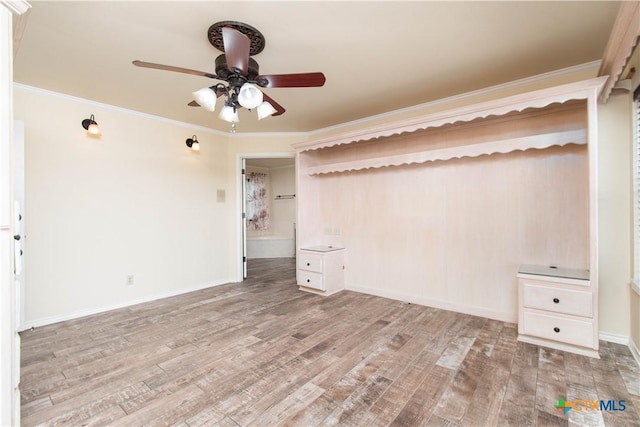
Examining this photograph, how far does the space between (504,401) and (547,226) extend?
5.95 ft

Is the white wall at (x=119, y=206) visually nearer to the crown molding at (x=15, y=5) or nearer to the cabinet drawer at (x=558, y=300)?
the crown molding at (x=15, y=5)

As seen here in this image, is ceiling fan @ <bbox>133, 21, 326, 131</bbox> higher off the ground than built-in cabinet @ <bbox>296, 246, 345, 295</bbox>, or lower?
higher

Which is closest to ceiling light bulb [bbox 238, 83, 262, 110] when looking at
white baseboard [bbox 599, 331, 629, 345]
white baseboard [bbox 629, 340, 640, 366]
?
white baseboard [bbox 629, 340, 640, 366]

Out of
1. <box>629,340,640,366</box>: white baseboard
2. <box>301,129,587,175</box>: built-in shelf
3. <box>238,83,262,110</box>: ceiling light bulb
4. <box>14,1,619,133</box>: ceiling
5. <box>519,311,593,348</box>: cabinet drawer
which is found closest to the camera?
<box>14,1,619,133</box>: ceiling

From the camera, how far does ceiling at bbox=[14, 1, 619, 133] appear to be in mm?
1883

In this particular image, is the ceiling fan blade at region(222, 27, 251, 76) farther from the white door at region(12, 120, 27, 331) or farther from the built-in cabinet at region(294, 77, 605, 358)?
the white door at region(12, 120, 27, 331)

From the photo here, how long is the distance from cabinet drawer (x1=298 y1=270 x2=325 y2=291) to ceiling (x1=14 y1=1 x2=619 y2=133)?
7.80 feet

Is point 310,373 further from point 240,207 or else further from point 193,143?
point 193,143

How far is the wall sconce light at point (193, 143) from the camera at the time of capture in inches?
167

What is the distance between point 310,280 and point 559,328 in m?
2.75

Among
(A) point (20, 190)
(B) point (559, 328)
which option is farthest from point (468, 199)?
A: (A) point (20, 190)

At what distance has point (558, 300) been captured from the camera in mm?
2338

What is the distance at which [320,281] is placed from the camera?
13.0 feet

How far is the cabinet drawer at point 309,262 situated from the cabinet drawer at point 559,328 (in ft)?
7.74
